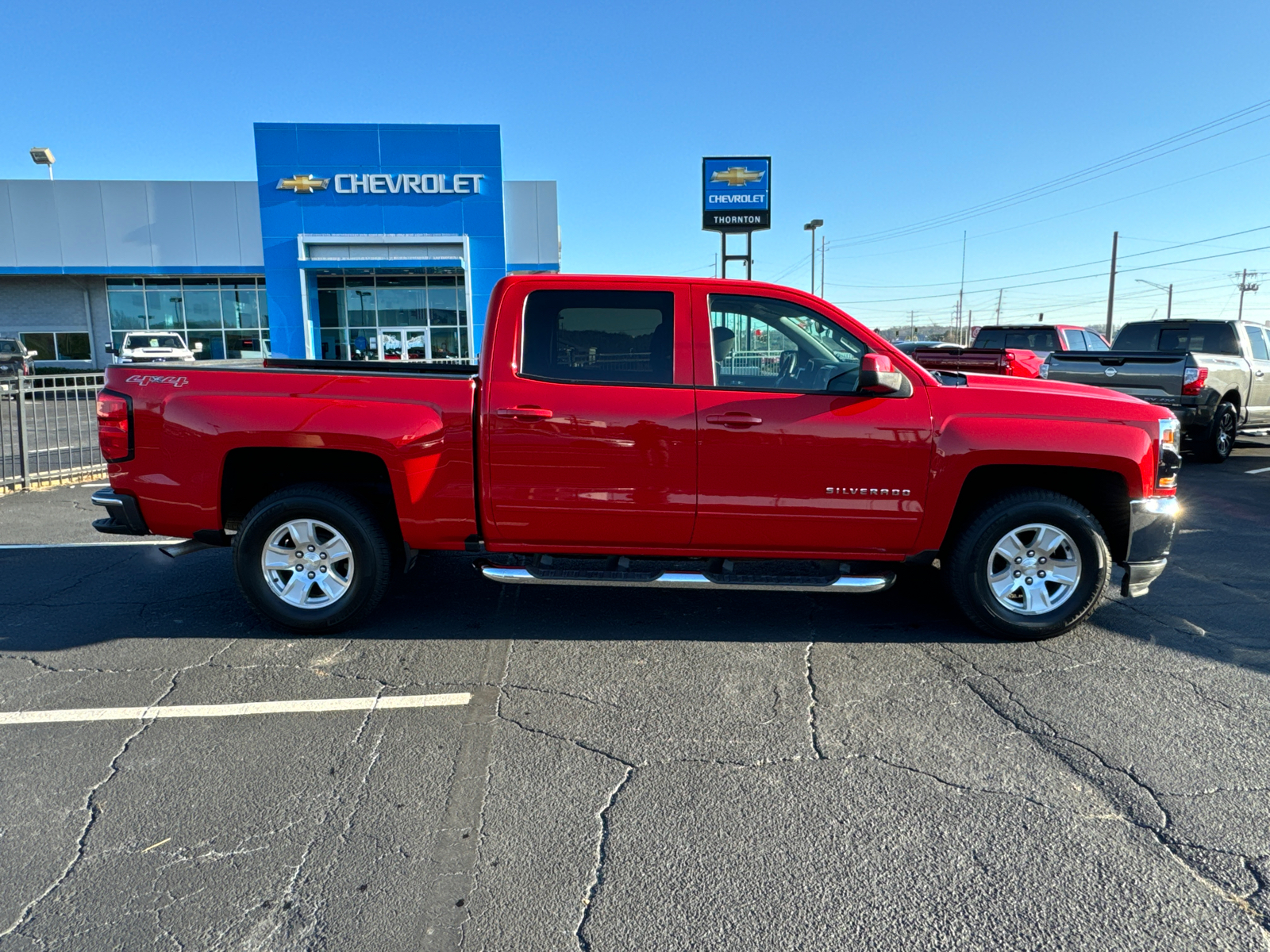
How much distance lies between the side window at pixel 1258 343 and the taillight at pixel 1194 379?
7.61 feet

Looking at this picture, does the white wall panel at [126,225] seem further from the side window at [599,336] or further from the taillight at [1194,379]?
the taillight at [1194,379]

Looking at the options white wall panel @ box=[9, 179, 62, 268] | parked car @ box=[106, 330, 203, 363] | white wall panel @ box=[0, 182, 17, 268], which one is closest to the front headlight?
parked car @ box=[106, 330, 203, 363]

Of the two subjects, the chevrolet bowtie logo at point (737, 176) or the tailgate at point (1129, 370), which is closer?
the tailgate at point (1129, 370)

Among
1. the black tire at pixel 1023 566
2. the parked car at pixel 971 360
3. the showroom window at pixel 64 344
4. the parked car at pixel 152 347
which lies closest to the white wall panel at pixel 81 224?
the parked car at pixel 152 347

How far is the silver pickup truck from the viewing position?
10.8 meters

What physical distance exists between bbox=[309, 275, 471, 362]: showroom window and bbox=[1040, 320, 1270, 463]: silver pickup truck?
21.9 metres

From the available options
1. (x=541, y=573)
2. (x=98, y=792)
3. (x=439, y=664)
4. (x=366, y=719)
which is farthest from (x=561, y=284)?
(x=98, y=792)

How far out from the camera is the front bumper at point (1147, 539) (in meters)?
4.53

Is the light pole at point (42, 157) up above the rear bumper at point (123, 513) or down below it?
above

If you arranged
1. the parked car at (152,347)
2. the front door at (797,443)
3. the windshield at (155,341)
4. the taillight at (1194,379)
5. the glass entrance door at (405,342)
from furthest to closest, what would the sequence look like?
the windshield at (155,341)
the glass entrance door at (405,342)
the parked car at (152,347)
the taillight at (1194,379)
the front door at (797,443)

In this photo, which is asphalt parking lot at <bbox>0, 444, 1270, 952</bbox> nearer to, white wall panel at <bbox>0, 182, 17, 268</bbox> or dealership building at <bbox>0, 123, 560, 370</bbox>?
dealership building at <bbox>0, 123, 560, 370</bbox>

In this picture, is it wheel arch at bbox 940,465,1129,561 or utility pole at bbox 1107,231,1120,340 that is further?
utility pole at bbox 1107,231,1120,340

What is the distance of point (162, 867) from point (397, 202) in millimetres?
26114

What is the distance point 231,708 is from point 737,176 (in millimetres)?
19700
